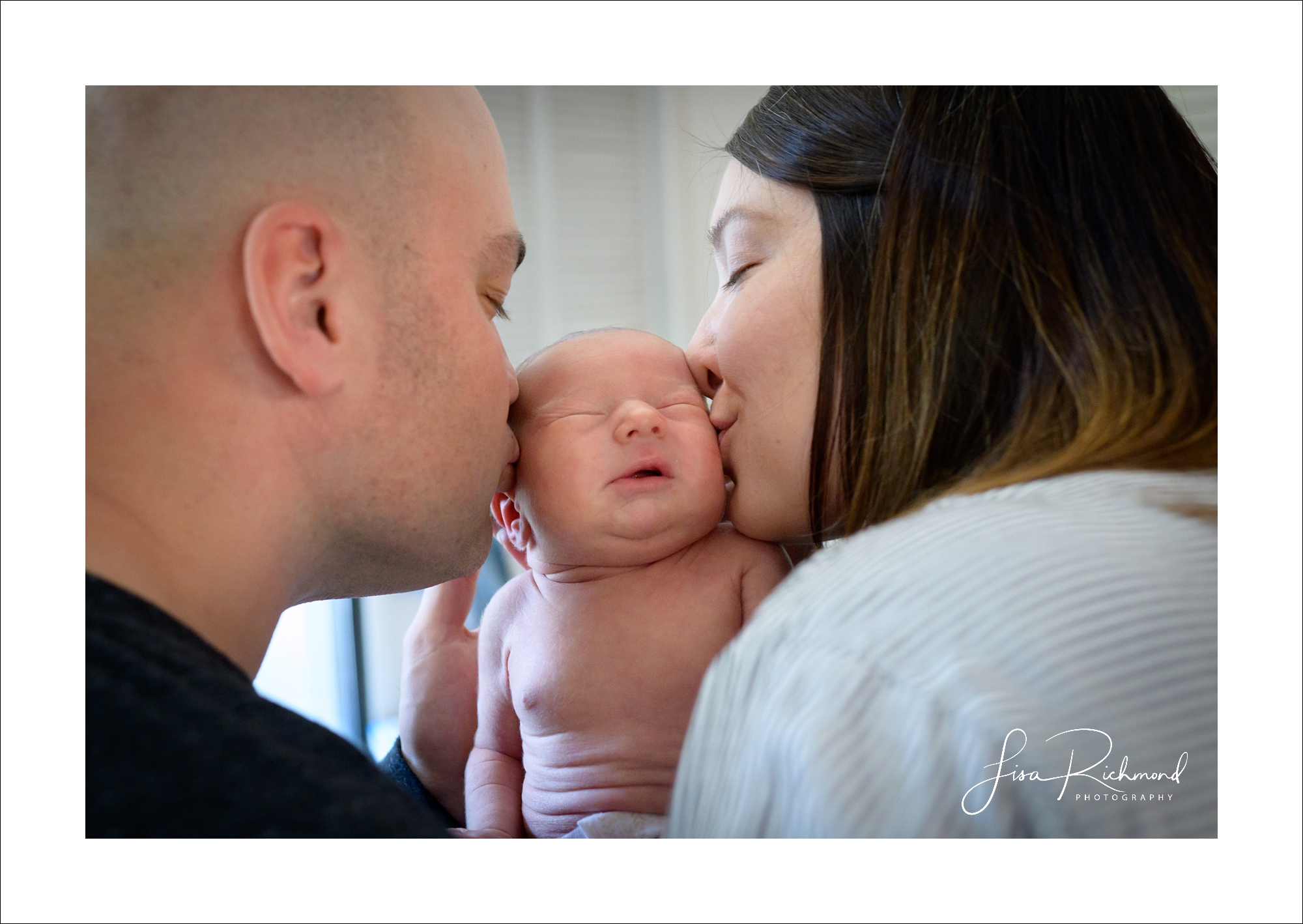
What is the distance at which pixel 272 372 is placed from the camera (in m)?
0.96

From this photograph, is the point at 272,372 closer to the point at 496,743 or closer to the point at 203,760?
the point at 203,760

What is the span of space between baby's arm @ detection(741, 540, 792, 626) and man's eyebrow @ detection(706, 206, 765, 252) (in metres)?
0.37

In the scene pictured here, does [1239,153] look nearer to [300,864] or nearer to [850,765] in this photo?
[850,765]

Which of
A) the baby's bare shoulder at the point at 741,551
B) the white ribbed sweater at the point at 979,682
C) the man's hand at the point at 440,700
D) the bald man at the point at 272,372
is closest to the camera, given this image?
the white ribbed sweater at the point at 979,682

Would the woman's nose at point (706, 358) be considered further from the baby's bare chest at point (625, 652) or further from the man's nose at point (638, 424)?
the baby's bare chest at point (625, 652)

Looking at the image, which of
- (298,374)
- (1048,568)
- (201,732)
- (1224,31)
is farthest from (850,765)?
(1224,31)

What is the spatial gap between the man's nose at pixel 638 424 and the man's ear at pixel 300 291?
33 cm

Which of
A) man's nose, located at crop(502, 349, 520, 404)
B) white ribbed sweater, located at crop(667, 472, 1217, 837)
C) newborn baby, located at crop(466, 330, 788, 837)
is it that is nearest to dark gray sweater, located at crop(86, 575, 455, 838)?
white ribbed sweater, located at crop(667, 472, 1217, 837)

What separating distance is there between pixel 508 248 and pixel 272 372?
30 cm

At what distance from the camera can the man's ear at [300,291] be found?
0.94 meters

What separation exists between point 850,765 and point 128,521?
662 millimetres

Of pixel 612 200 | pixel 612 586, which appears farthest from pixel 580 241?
pixel 612 586

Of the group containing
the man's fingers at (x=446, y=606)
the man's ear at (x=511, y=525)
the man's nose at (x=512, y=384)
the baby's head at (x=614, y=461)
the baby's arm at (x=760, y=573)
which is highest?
the man's nose at (x=512, y=384)

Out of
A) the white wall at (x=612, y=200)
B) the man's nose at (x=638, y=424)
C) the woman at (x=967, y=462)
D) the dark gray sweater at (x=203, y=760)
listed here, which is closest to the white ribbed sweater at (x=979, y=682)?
the woman at (x=967, y=462)
